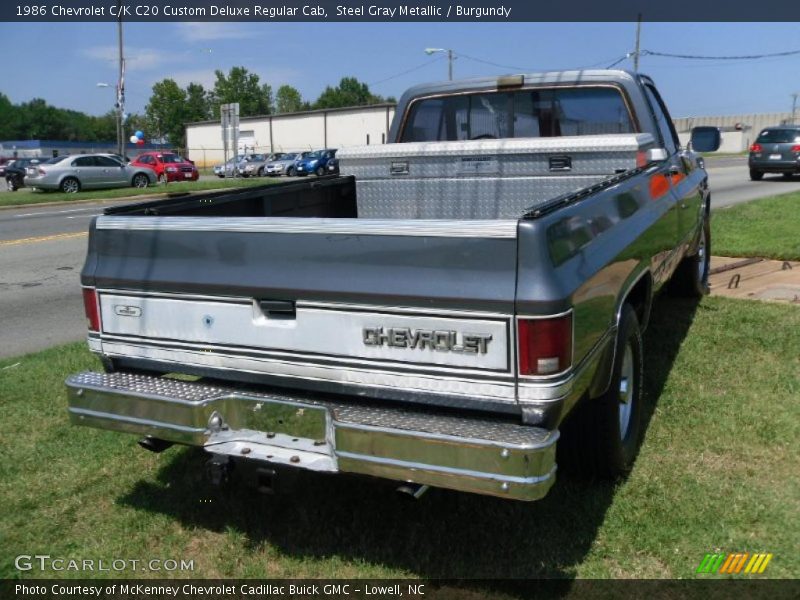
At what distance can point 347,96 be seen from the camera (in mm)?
132125

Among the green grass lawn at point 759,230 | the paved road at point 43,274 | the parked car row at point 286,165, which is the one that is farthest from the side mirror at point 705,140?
the parked car row at point 286,165

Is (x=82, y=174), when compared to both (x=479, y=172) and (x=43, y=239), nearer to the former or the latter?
(x=43, y=239)

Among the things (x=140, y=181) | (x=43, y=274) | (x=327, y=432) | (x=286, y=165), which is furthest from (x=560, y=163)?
(x=286, y=165)

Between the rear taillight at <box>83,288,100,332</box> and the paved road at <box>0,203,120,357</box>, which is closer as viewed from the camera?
the rear taillight at <box>83,288,100,332</box>

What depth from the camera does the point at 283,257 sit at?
302 cm

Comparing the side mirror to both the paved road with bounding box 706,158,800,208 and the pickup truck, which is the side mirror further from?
the paved road with bounding box 706,158,800,208

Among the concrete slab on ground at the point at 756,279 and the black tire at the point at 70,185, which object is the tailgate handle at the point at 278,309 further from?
the black tire at the point at 70,185

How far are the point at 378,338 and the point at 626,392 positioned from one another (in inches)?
63.2

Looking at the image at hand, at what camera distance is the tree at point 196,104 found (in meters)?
104

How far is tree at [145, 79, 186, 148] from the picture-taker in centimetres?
9981

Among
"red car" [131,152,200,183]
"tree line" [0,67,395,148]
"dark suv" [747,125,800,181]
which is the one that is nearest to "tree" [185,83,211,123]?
"tree line" [0,67,395,148]

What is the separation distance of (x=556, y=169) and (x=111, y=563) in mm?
3363

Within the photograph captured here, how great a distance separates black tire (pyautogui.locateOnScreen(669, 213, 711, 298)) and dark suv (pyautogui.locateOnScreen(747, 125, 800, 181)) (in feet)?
55.8

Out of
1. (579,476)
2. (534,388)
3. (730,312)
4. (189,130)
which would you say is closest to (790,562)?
(579,476)
